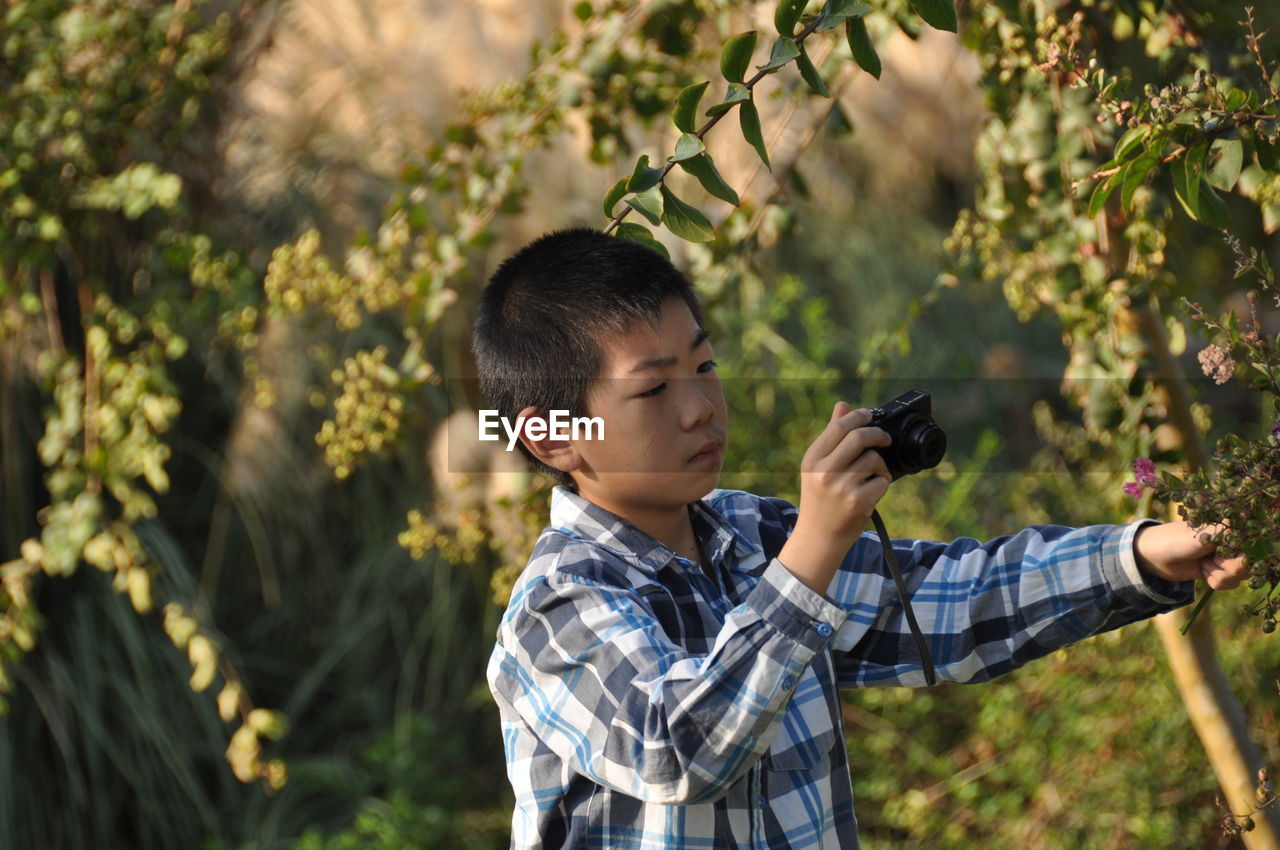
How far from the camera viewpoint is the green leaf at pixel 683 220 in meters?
1.21

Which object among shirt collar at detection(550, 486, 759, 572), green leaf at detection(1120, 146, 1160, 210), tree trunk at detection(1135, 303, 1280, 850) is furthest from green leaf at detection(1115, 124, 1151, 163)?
tree trunk at detection(1135, 303, 1280, 850)

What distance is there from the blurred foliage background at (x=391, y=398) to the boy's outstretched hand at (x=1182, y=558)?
17.2 inches

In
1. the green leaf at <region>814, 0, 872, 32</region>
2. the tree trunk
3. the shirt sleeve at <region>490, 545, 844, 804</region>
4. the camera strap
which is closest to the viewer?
the shirt sleeve at <region>490, 545, 844, 804</region>

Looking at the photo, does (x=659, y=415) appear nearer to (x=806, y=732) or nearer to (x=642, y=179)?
(x=642, y=179)

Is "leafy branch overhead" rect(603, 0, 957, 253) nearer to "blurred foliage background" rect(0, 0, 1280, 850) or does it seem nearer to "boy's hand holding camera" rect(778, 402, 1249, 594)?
"boy's hand holding camera" rect(778, 402, 1249, 594)

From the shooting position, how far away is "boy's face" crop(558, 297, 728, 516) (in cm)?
120

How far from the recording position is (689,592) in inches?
50.0

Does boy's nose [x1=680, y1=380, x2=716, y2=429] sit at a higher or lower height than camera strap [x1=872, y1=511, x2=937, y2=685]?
higher

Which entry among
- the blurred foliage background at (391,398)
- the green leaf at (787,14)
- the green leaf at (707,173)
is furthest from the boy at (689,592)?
the blurred foliage background at (391,398)

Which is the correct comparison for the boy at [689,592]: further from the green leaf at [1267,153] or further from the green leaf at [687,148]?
the green leaf at [1267,153]

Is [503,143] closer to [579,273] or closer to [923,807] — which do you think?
[579,273]

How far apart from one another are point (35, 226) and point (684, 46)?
1240 mm

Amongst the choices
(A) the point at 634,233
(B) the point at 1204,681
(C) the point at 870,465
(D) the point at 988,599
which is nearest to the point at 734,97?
(A) the point at 634,233

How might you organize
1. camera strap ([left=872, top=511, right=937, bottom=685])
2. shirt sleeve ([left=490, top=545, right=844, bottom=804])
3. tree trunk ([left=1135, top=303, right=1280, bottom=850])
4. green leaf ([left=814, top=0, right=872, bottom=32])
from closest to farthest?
shirt sleeve ([left=490, top=545, right=844, bottom=804]) → green leaf ([left=814, top=0, right=872, bottom=32]) → camera strap ([left=872, top=511, right=937, bottom=685]) → tree trunk ([left=1135, top=303, right=1280, bottom=850])
